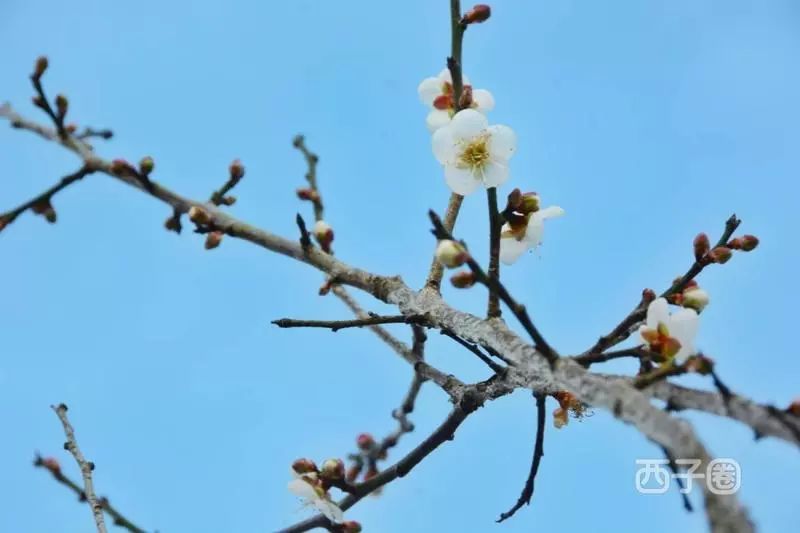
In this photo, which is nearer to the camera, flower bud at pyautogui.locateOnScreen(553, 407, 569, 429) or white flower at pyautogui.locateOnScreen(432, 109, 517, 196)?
flower bud at pyautogui.locateOnScreen(553, 407, 569, 429)

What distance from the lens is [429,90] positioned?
11.8ft

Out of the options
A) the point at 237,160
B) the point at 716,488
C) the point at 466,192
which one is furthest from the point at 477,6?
the point at 716,488

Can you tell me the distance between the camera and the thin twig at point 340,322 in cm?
273

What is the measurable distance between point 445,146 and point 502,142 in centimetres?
23

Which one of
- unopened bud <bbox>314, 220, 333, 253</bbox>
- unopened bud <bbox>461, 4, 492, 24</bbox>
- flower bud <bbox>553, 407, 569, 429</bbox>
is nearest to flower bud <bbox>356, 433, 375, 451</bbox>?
unopened bud <bbox>314, 220, 333, 253</bbox>

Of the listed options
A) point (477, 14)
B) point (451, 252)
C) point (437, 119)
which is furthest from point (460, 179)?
point (451, 252)

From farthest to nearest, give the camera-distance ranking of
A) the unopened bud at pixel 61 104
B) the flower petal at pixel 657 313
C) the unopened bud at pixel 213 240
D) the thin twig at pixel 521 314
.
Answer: the unopened bud at pixel 61 104, the unopened bud at pixel 213 240, the flower petal at pixel 657 313, the thin twig at pixel 521 314

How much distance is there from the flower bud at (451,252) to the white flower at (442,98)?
55.2 inches

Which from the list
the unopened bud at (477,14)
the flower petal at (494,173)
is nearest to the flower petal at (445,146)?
the flower petal at (494,173)

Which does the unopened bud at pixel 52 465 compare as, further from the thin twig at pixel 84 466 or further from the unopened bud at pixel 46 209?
the unopened bud at pixel 46 209

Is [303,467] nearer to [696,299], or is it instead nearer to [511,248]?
[511,248]

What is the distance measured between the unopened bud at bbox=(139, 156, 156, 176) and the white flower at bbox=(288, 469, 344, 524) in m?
1.58

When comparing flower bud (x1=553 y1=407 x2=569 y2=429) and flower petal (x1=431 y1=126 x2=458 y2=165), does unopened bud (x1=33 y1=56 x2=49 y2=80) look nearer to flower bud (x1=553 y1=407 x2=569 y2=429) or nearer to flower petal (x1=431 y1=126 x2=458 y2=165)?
flower petal (x1=431 y1=126 x2=458 y2=165)

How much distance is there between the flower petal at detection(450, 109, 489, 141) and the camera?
2.97 meters
